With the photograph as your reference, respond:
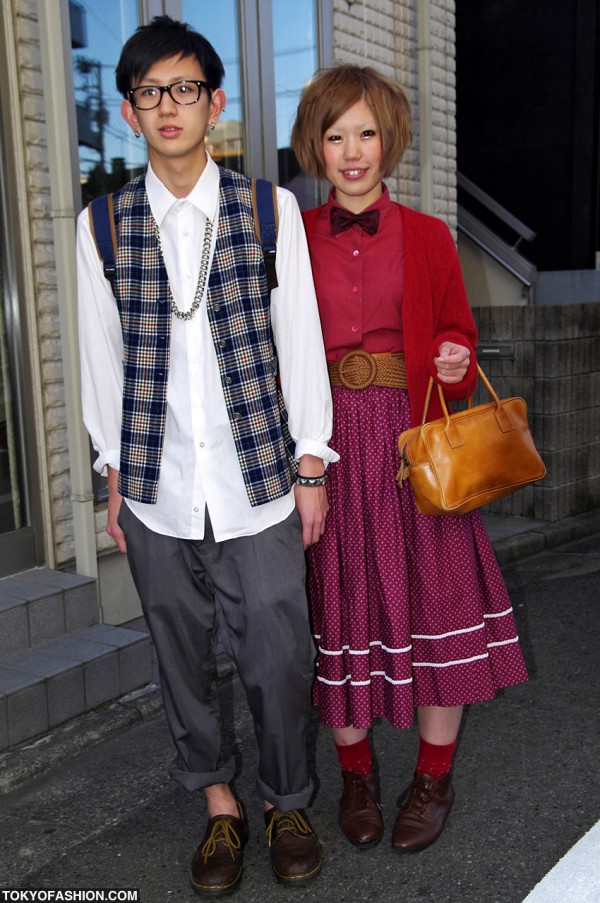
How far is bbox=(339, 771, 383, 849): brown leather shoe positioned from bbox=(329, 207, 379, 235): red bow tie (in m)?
1.61

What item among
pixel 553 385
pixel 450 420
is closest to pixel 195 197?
pixel 450 420

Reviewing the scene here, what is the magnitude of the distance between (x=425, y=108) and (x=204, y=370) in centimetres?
546

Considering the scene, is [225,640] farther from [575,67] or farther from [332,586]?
[575,67]

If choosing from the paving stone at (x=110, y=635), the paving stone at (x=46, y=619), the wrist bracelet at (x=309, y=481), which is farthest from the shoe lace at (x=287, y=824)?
the paving stone at (x=46, y=619)

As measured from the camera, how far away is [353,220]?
105 inches

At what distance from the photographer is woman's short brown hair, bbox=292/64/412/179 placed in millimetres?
2588

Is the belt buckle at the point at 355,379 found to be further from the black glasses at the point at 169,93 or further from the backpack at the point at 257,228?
the black glasses at the point at 169,93

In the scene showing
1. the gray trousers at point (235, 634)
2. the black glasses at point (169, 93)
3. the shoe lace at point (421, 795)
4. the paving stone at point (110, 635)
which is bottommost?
the shoe lace at point (421, 795)

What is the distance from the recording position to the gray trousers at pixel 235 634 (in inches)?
98.3

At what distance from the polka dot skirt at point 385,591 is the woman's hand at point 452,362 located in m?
0.17

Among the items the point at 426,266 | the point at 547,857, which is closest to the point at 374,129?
the point at 426,266

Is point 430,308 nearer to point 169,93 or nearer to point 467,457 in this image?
point 467,457

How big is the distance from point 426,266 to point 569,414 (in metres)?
4.39

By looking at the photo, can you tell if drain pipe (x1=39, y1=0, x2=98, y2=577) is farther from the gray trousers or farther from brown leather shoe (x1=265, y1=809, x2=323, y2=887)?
brown leather shoe (x1=265, y1=809, x2=323, y2=887)
